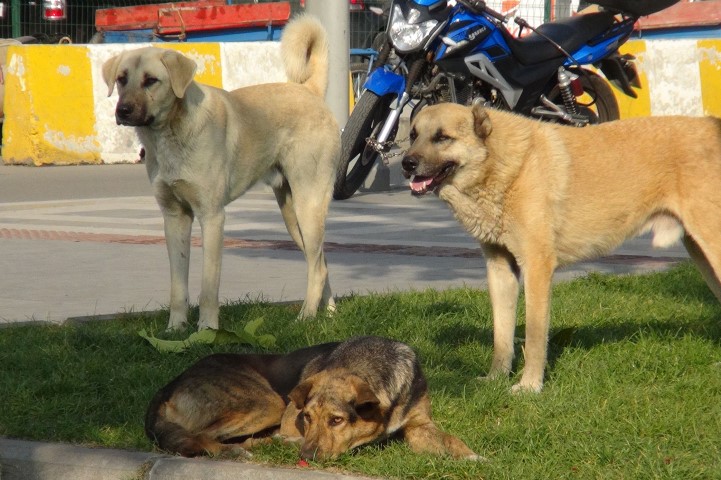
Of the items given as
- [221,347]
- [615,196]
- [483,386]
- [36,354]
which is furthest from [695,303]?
[36,354]

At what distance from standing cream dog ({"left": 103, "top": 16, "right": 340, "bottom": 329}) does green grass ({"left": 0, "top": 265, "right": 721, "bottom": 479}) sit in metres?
0.40

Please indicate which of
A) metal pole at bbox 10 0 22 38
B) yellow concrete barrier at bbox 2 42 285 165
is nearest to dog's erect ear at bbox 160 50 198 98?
yellow concrete barrier at bbox 2 42 285 165

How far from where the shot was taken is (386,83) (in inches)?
423

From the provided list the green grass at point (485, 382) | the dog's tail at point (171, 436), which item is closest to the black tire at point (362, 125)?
the green grass at point (485, 382)

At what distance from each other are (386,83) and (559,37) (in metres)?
1.85

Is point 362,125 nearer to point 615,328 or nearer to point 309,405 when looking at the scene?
point 615,328

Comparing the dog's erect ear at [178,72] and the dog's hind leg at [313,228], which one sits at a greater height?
the dog's erect ear at [178,72]

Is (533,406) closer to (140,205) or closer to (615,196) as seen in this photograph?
(615,196)

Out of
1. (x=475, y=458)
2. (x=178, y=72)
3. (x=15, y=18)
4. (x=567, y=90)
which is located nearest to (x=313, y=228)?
(x=178, y=72)

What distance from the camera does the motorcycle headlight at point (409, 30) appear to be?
34.2ft

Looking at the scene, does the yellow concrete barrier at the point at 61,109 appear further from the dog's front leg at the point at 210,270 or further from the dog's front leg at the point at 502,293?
the dog's front leg at the point at 502,293

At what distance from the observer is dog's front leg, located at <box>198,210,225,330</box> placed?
6.45 metres

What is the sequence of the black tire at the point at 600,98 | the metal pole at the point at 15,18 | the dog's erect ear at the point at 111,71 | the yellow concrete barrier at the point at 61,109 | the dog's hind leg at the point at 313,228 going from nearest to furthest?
1. the dog's erect ear at the point at 111,71
2. the dog's hind leg at the point at 313,228
3. the black tire at the point at 600,98
4. the yellow concrete barrier at the point at 61,109
5. the metal pole at the point at 15,18

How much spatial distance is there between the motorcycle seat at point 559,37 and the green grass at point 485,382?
3.89m
